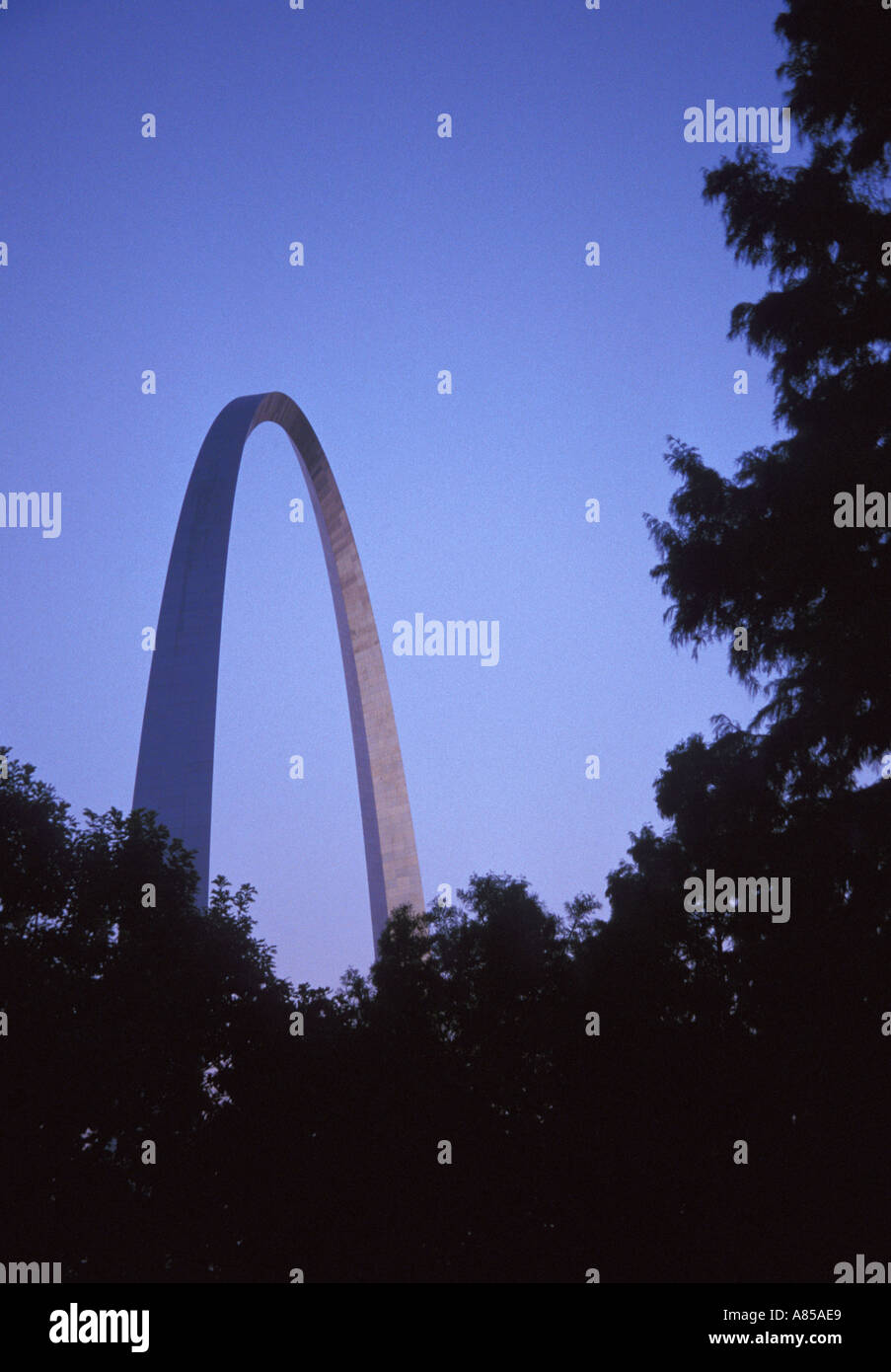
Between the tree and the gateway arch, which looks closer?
the tree

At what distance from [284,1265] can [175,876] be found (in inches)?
247

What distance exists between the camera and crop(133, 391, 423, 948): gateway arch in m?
23.8

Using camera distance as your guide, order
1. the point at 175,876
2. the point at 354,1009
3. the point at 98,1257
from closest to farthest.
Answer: the point at 98,1257
the point at 175,876
the point at 354,1009

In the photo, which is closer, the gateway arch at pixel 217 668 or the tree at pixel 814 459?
the tree at pixel 814 459

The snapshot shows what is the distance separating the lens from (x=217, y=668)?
986 inches

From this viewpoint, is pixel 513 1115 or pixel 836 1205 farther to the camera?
pixel 513 1115

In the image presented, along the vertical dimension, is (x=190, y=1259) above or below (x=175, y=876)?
below

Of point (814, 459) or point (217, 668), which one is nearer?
point (814, 459)

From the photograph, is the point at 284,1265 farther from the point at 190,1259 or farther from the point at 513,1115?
the point at 513,1115

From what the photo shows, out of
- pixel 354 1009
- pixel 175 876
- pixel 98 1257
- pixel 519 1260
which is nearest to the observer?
pixel 98 1257

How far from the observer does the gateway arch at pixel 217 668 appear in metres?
23.8

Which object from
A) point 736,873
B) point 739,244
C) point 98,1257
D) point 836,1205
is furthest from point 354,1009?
point 739,244

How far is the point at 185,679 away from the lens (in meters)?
24.8

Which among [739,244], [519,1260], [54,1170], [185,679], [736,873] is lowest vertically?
[519,1260]
